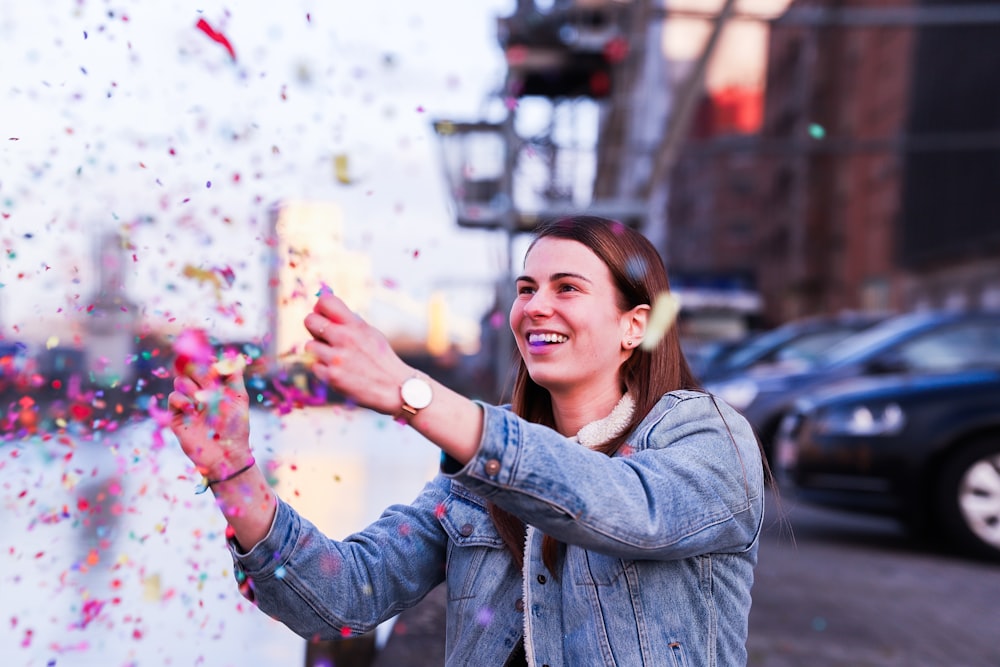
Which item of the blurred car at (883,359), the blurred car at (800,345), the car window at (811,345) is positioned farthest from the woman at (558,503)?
the car window at (811,345)

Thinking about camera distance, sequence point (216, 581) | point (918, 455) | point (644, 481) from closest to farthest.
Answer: point (644, 481)
point (216, 581)
point (918, 455)

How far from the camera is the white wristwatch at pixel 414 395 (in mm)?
1526

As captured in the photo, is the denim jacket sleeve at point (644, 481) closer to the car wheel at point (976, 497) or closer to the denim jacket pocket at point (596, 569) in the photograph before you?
the denim jacket pocket at point (596, 569)

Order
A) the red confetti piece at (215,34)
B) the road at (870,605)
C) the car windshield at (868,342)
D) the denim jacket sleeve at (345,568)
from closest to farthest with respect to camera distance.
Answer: the denim jacket sleeve at (345,568), the red confetti piece at (215,34), the road at (870,605), the car windshield at (868,342)

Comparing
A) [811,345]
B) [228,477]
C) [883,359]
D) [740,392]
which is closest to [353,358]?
[228,477]

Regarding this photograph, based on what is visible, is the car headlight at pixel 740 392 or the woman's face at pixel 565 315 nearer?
the woman's face at pixel 565 315

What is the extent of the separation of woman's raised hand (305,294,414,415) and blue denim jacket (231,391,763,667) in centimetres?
17

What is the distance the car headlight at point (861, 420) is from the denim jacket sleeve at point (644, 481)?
601 cm

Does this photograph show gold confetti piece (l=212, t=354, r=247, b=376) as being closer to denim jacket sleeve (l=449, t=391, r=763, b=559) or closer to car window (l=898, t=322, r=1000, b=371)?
denim jacket sleeve (l=449, t=391, r=763, b=559)

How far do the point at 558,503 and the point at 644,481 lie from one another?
7.7 inches

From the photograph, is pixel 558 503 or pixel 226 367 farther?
pixel 226 367

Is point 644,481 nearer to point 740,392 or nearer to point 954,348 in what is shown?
point 954,348

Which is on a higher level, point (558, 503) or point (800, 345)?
point (558, 503)

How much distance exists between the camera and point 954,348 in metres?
9.05
